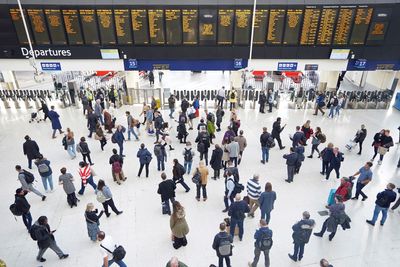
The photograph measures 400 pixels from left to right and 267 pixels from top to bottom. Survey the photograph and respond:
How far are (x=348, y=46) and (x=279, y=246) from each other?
1006 cm

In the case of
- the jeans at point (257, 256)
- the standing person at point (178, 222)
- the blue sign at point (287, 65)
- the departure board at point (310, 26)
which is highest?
the departure board at point (310, 26)

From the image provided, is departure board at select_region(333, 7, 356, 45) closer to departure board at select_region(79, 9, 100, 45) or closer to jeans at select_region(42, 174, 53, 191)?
departure board at select_region(79, 9, 100, 45)

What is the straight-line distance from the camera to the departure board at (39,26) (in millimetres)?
13000

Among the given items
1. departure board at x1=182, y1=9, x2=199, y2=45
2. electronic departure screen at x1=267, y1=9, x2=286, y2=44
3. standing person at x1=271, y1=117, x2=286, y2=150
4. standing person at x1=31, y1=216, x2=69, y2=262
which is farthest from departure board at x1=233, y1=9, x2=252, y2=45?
standing person at x1=31, y1=216, x2=69, y2=262

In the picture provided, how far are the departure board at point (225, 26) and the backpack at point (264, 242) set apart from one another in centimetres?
952

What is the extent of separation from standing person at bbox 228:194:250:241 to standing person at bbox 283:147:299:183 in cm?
299

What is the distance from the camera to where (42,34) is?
13.5 meters

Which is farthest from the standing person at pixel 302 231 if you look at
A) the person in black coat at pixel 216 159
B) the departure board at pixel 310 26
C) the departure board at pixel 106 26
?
the departure board at pixel 106 26

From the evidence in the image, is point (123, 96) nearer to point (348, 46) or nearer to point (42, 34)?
point (42, 34)

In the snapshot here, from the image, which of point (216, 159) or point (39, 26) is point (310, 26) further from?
point (39, 26)

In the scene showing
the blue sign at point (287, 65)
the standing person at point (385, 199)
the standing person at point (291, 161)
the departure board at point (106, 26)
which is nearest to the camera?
the standing person at point (385, 199)

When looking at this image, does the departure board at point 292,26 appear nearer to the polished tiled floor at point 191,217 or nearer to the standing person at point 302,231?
the polished tiled floor at point 191,217

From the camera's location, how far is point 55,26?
13305 mm

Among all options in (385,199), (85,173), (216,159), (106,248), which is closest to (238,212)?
(216,159)
